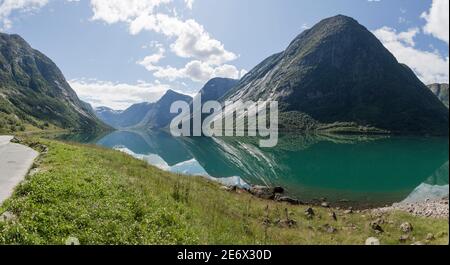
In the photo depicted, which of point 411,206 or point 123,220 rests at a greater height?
point 411,206

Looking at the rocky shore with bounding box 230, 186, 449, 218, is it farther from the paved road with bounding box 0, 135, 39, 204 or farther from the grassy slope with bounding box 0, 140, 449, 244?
the paved road with bounding box 0, 135, 39, 204

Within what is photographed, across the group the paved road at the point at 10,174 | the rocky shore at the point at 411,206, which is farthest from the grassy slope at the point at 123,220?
the rocky shore at the point at 411,206

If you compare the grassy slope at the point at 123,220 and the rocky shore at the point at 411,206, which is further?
the rocky shore at the point at 411,206

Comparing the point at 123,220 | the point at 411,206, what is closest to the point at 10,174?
the point at 123,220

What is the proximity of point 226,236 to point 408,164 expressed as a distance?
75.4 m

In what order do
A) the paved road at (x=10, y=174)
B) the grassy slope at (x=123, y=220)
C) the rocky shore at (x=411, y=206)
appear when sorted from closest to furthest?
1. the grassy slope at (x=123, y=220)
2. the paved road at (x=10, y=174)
3. the rocky shore at (x=411, y=206)

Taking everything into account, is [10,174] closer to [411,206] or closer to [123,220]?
[123,220]

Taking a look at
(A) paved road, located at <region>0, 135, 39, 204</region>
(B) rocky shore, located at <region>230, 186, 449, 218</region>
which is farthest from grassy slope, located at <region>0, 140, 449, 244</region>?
(B) rocky shore, located at <region>230, 186, 449, 218</region>

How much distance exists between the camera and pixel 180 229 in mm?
15539

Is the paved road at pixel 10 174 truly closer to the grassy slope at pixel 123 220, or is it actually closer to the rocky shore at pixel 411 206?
the grassy slope at pixel 123 220
